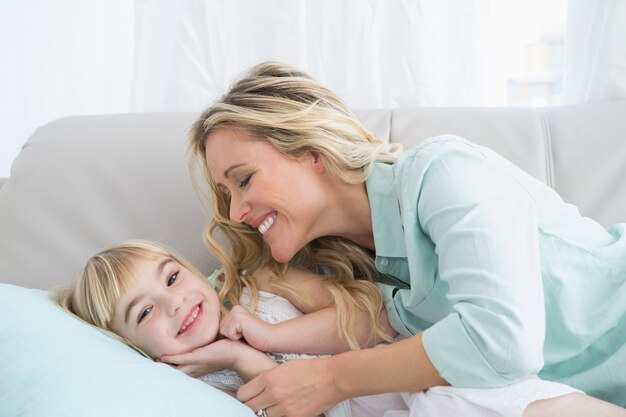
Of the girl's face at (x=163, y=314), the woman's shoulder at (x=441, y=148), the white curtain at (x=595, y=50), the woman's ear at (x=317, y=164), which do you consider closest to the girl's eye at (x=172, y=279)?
the girl's face at (x=163, y=314)

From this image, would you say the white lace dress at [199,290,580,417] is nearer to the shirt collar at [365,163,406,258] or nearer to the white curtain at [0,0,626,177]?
the shirt collar at [365,163,406,258]

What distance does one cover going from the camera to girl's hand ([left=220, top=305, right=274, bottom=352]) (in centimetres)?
137

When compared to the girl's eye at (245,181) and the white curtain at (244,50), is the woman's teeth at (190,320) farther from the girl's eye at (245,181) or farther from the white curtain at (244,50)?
the white curtain at (244,50)

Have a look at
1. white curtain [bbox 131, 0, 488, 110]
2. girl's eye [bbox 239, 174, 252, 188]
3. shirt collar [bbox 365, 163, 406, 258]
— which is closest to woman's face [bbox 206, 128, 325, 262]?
girl's eye [bbox 239, 174, 252, 188]

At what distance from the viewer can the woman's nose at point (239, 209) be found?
1.40 metres

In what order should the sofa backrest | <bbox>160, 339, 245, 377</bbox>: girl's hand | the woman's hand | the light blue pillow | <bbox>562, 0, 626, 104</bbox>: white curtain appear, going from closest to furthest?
1. the light blue pillow
2. the woman's hand
3. <bbox>160, 339, 245, 377</bbox>: girl's hand
4. the sofa backrest
5. <bbox>562, 0, 626, 104</bbox>: white curtain

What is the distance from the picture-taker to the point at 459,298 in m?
1.10

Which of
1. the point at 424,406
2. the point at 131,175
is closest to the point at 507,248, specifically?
the point at 424,406

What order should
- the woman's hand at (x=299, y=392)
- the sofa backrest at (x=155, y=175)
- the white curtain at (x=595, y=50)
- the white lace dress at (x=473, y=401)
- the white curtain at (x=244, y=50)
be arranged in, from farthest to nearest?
the white curtain at (x=244, y=50) → the white curtain at (x=595, y=50) → the sofa backrest at (x=155, y=175) → the woman's hand at (x=299, y=392) → the white lace dress at (x=473, y=401)

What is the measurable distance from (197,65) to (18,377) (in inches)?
44.7

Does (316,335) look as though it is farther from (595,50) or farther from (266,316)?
(595,50)

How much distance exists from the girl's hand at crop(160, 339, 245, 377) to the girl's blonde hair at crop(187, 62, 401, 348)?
0.51 ft

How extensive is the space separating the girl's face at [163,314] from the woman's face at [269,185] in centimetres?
17

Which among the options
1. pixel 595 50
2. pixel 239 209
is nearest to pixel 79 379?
pixel 239 209
